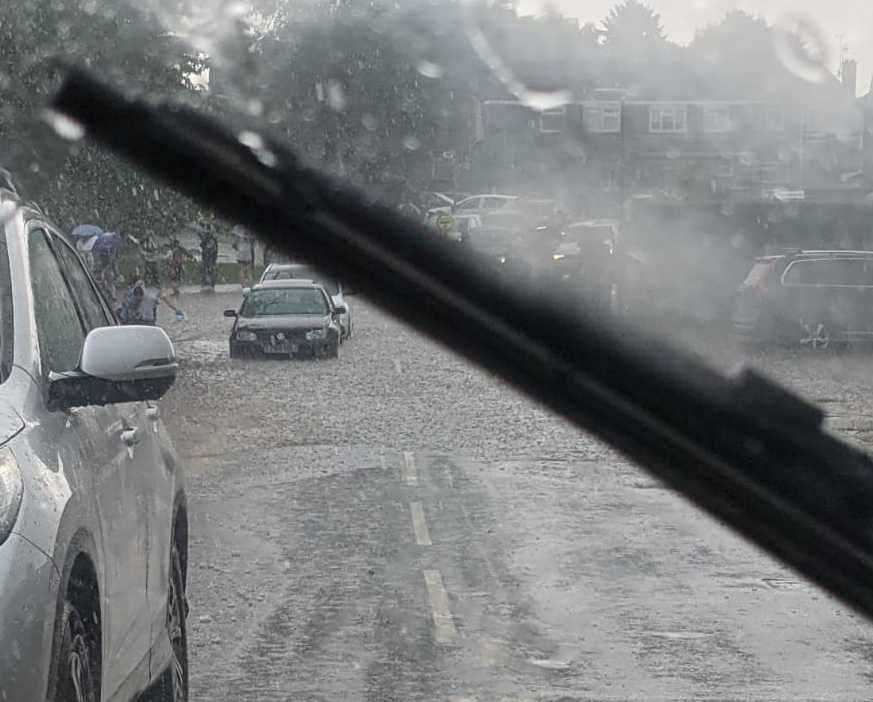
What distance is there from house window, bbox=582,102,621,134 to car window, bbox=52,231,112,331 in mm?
41046

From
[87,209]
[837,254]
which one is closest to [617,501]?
[87,209]

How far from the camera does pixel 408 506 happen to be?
13.0 meters

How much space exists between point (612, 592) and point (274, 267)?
2542cm

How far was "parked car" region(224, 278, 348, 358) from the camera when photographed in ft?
96.5

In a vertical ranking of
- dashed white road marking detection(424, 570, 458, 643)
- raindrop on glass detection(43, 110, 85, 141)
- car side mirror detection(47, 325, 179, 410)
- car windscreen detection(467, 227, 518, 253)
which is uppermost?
raindrop on glass detection(43, 110, 85, 141)

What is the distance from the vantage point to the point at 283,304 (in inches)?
1183

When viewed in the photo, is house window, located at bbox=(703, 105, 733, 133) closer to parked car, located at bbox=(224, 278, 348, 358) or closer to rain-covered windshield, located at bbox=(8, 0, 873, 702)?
rain-covered windshield, located at bbox=(8, 0, 873, 702)

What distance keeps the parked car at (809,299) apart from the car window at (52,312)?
75.9ft

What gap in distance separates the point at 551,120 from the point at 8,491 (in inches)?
1977

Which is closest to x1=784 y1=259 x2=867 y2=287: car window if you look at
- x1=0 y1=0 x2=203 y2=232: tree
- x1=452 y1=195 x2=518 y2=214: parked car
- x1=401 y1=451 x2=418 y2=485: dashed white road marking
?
x1=0 y1=0 x2=203 y2=232: tree

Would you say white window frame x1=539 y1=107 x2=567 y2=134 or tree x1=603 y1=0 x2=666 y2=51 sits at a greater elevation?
tree x1=603 y1=0 x2=666 y2=51

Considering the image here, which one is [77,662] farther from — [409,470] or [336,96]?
[336,96]

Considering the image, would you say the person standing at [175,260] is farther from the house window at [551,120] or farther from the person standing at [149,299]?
the house window at [551,120]

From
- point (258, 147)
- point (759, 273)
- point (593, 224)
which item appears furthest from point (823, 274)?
point (593, 224)
